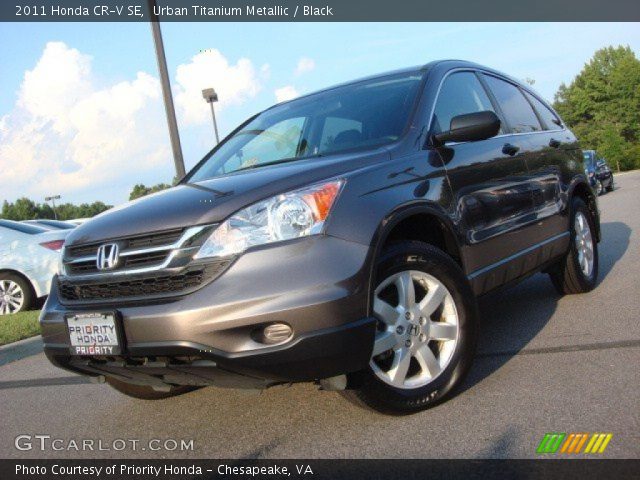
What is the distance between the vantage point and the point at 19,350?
252 inches

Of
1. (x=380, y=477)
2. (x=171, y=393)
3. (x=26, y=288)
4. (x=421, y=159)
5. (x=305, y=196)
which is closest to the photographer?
(x=380, y=477)

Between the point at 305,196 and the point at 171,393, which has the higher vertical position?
the point at 305,196

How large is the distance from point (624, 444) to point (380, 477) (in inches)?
37.5

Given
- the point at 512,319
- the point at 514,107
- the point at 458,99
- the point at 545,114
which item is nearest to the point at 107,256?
the point at 458,99

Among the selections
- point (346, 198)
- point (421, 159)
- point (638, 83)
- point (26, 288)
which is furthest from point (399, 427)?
point (638, 83)

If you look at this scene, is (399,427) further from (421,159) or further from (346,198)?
(421,159)

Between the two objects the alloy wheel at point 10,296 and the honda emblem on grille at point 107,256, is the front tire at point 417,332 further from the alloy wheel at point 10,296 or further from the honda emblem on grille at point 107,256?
the alloy wheel at point 10,296

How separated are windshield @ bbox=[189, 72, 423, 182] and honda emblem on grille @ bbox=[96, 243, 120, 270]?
3.84ft

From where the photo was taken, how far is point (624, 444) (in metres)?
2.64

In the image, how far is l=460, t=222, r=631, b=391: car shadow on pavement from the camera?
398 cm

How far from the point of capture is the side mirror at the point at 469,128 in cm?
373

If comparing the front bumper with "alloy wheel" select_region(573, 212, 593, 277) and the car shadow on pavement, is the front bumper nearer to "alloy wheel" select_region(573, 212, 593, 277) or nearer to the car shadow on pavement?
the car shadow on pavement

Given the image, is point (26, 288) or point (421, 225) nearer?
point (421, 225)

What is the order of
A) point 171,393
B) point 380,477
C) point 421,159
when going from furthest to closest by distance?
point 171,393 < point 421,159 < point 380,477
